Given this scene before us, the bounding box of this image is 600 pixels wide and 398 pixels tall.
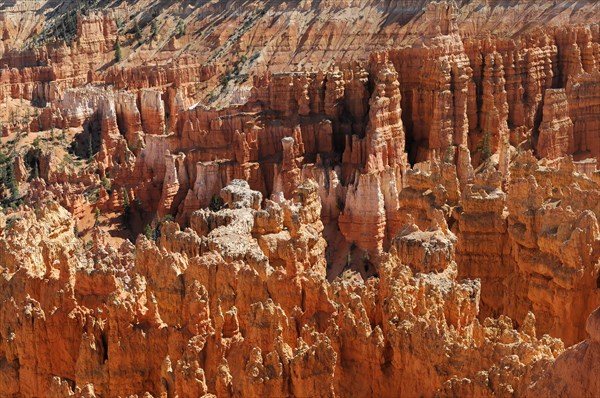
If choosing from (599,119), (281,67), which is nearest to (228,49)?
(281,67)

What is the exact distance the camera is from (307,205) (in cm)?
2969

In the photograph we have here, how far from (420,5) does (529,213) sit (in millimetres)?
59596

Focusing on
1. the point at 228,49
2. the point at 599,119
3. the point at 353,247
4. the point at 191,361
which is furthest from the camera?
the point at 228,49

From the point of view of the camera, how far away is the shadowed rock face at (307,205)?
16188 millimetres

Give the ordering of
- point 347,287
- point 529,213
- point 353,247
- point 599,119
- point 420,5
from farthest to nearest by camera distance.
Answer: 1. point 420,5
2. point 599,119
3. point 353,247
4. point 529,213
5. point 347,287

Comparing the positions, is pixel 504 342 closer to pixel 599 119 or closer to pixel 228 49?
pixel 599 119

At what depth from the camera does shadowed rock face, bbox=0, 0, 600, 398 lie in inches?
637

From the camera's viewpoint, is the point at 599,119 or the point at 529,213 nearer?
the point at 529,213

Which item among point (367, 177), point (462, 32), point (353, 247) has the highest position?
point (462, 32)

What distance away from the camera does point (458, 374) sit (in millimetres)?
14477

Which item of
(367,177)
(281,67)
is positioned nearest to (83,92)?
(281,67)

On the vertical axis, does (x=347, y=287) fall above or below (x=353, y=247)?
above

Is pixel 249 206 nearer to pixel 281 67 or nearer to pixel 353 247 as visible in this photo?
pixel 353 247

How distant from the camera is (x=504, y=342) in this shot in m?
14.8
